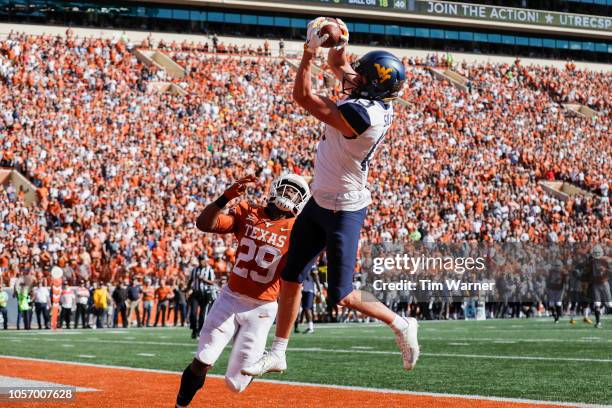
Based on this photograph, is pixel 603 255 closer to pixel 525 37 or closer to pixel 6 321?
pixel 6 321

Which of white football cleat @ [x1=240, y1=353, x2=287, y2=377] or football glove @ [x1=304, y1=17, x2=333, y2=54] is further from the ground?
football glove @ [x1=304, y1=17, x2=333, y2=54]

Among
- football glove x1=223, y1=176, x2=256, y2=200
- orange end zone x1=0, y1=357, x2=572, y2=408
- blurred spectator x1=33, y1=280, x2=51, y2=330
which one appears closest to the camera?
football glove x1=223, y1=176, x2=256, y2=200

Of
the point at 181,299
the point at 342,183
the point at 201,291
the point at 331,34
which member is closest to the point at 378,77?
the point at 331,34

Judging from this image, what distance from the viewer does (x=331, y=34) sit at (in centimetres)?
540

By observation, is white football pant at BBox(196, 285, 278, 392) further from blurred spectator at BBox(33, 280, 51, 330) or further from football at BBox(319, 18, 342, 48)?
blurred spectator at BBox(33, 280, 51, 330)

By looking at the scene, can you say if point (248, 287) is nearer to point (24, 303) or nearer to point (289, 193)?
point (289, 193)

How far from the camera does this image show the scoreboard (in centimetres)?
4878

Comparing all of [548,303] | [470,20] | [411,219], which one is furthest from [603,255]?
[470,20]

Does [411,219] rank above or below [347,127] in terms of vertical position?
below

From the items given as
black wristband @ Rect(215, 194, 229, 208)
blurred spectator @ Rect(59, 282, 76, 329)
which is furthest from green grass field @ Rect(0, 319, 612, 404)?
black wristband @ Rect(215, 194, 229, 208)

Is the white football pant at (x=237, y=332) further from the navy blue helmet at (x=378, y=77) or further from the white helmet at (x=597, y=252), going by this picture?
the white helmet at (x=597, y=252)

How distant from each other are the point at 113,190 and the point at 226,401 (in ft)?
62.5

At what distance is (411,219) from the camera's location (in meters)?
29.3

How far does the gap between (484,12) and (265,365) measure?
48.7 m
